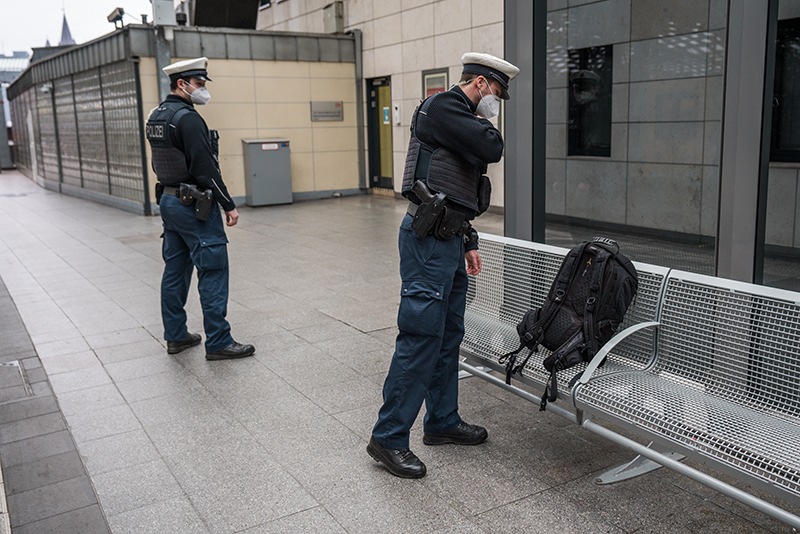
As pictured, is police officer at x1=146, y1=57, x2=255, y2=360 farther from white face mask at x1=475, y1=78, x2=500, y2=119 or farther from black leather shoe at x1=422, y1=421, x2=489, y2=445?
white face mask at x1=475, y1=78, x2=500, y2=119

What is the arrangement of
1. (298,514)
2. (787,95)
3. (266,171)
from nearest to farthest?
(298,514), (787,95), (266,171)

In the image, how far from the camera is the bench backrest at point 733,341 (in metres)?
3.10

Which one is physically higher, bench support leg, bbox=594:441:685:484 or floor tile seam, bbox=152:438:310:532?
bench support leg, bbox=594:441:685:484

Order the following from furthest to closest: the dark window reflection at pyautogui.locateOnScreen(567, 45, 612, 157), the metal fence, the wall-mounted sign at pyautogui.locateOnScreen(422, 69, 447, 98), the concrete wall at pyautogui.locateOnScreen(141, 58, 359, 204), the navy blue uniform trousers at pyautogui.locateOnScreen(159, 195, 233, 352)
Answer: the concrete wall at pyautogui.locateOnScreen(141, 58, 359, 204), the metal fence, the wall-mounted sign at pyautogui.locateOnScreen(422, 69, 447, 98), the navy blue uniform trousers at pyautogui.locateOnScreen(159, 195, 233, 352), the dark window reflection at pyautogui.locateOnScreen(567, 45, 612, 157)

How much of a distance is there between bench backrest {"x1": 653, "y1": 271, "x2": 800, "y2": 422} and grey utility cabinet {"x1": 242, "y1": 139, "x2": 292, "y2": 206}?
11.7 metres

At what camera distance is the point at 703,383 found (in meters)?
3.46

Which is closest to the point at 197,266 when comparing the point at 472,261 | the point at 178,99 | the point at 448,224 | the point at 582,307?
the point at 178,99

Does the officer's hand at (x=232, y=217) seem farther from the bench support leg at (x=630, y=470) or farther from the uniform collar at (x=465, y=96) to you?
the bench support leg at (x=630, y=470)

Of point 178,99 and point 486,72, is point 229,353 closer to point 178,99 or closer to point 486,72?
point 178,99

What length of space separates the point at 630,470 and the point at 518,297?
132cm

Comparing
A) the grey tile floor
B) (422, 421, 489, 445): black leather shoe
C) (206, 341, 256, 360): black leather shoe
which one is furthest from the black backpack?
(206, 341, 256, 360): black leather shoe

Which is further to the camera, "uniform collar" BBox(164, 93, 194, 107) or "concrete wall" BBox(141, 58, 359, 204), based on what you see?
"concrete wall" BBox(141, 58, 359, 204)

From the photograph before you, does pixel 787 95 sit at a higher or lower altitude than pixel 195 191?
higher

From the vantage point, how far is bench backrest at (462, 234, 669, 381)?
12.2 ft
